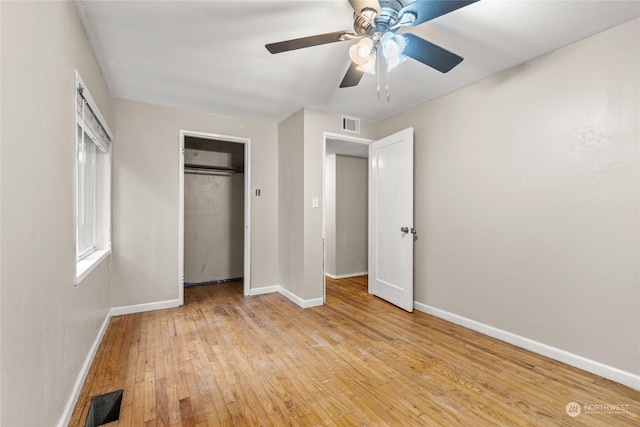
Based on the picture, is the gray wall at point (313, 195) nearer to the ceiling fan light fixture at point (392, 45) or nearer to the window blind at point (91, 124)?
the ceiling fan light fixture at point (392, 45)

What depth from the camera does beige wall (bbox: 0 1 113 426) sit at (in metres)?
1.05

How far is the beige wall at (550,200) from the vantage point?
78.9 inches

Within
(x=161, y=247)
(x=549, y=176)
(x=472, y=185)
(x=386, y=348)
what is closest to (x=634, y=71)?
(x=549, y=176)

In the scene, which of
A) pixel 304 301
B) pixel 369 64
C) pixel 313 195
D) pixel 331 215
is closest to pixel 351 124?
pixel 313 195

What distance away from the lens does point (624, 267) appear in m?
2.00

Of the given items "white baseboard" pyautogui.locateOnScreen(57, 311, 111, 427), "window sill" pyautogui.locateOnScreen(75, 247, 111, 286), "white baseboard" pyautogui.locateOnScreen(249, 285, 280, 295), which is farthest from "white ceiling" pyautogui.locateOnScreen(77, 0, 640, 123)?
"white baseboard" pyautogui.locateOnScreen(249, 285, 280, 295)

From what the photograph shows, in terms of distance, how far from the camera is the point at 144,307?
11.2 feet

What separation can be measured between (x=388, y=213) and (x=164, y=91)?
9.62ft

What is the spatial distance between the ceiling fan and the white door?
1.57m

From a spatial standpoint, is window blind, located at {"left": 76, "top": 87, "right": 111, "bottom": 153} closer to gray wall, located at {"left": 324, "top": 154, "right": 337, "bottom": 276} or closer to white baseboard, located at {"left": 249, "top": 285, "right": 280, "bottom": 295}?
white baseboard, located at {"left": 249, "top": 285, "right": 280, "bottom": 295}

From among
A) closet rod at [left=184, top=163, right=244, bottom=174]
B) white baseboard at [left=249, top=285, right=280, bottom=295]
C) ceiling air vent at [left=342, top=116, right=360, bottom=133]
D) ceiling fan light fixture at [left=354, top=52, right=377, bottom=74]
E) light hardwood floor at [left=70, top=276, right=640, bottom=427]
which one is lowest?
light hardwood floor at [left=70, top=276, right=640, bottom=427]

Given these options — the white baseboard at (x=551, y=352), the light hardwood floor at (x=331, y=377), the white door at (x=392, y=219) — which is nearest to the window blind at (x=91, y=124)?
the light hardwood floor at (x=331, y=377)

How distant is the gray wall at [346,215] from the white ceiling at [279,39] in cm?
207

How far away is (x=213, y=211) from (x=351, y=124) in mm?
2676
